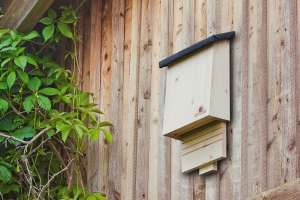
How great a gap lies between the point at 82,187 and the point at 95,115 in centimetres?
45

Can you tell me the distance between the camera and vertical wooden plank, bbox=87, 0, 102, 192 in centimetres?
659

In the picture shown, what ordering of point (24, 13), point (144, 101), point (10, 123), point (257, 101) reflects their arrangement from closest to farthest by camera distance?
point (257, 101)
point (144, 101)
point (10, 123)
point (24, 13)

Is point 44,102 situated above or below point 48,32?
below

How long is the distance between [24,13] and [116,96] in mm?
833

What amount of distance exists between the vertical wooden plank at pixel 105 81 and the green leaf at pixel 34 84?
1.21 feet

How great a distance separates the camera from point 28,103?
6609mm

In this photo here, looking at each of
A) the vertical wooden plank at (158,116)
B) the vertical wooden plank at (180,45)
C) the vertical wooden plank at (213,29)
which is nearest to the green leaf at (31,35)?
the vertical wooden plank at (158,116)

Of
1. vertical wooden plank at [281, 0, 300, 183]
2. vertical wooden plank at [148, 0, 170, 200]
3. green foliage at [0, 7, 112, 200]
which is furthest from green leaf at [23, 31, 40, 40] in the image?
vertical wooden plank at [281, 0, 300, 183]

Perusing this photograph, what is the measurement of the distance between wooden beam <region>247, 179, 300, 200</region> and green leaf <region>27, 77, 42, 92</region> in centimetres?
211

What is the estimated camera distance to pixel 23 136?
663 cm

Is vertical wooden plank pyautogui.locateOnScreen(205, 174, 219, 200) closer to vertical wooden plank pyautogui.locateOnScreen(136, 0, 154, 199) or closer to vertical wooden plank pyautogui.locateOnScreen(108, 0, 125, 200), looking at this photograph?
vertical wooden plank pyautogui.locateOnScreen(136, 0, 154, 199)

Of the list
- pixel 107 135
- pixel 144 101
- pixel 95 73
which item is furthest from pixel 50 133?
pixel 144 101

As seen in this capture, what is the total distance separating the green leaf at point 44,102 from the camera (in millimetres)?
6569

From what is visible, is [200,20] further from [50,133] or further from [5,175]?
[5,175]
